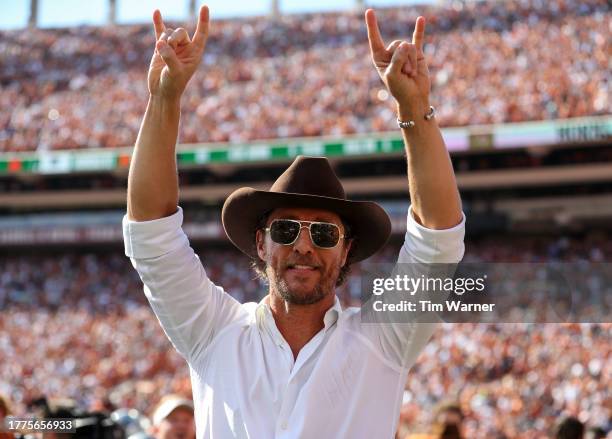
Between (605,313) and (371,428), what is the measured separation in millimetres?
12874

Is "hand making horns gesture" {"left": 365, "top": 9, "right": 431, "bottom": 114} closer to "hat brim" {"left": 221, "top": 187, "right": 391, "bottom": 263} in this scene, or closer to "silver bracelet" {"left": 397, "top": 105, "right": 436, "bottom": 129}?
"silver bracelet" {"left": 397, "top": 105, "right": 436, "bottom": 129}

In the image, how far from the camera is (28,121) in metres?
25.4

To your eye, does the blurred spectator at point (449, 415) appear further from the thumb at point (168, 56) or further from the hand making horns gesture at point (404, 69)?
the thumb at point (168, 56)

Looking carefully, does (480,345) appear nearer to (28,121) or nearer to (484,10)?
(484,10)

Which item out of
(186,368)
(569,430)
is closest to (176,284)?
(569,430)

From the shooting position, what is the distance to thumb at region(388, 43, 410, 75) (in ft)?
7.88

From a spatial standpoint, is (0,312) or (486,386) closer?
(486,386)

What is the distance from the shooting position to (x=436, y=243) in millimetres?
2432

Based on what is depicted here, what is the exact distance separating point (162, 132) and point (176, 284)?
0.40m

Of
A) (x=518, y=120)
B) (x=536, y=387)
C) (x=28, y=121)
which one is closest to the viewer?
(x=536, y=387)

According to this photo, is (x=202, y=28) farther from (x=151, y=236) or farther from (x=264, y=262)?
(x=264, y=262)

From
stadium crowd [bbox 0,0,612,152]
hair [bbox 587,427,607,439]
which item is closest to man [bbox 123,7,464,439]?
hair [bbox 587,427,607,439]

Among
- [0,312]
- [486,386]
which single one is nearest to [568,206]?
[486,386]

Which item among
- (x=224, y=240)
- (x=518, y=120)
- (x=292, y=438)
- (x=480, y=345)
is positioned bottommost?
(x=292, y=438)
